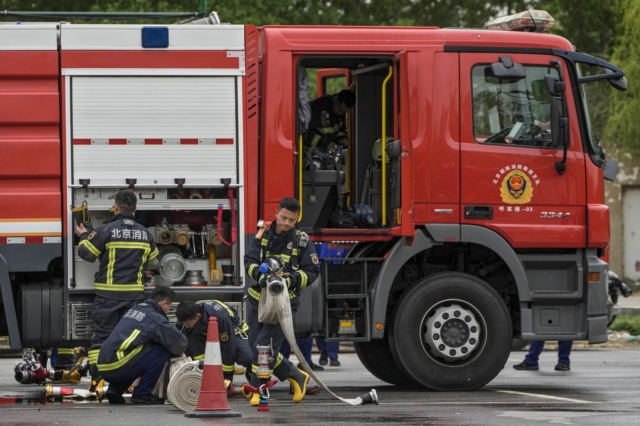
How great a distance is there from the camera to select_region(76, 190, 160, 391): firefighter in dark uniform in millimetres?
10211

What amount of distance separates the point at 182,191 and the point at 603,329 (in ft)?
12.5

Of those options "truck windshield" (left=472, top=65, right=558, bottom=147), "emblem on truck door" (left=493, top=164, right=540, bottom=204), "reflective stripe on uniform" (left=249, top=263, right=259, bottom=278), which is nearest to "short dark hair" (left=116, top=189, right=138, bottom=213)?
"reflective stripe on uniform" (left=249, top=263, right=259, bottom=278)

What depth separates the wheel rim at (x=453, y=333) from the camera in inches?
427

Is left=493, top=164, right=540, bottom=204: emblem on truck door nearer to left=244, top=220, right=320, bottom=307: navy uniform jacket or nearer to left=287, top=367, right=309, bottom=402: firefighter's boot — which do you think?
left=244, top=220, right=320, bottom=307: navy uniform jacket

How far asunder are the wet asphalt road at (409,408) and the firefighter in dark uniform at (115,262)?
2.16 ft

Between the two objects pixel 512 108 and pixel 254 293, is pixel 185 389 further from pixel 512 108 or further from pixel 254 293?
pixel 512 108

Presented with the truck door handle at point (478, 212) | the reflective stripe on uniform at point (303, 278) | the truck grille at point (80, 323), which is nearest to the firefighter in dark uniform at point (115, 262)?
the truck grille at point (80, 323)

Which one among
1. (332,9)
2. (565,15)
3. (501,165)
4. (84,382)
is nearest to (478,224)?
(501,165)

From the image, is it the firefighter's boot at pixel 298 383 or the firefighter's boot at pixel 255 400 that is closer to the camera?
the firefighter's boot at pixel 255 400

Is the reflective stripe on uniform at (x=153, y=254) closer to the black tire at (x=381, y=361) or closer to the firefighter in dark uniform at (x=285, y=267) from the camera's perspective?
the firefighter in dark uniform at (x=285, y=267)

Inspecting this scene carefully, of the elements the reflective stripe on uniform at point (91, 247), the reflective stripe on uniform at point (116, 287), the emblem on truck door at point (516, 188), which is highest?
the emblem on truck door at point (516, 188)

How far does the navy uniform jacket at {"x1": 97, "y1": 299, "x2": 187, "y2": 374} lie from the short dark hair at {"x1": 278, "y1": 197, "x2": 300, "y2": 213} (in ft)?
4.15

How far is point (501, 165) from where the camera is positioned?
1093 cm

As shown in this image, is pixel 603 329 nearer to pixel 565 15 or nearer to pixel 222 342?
pixel 222 342
